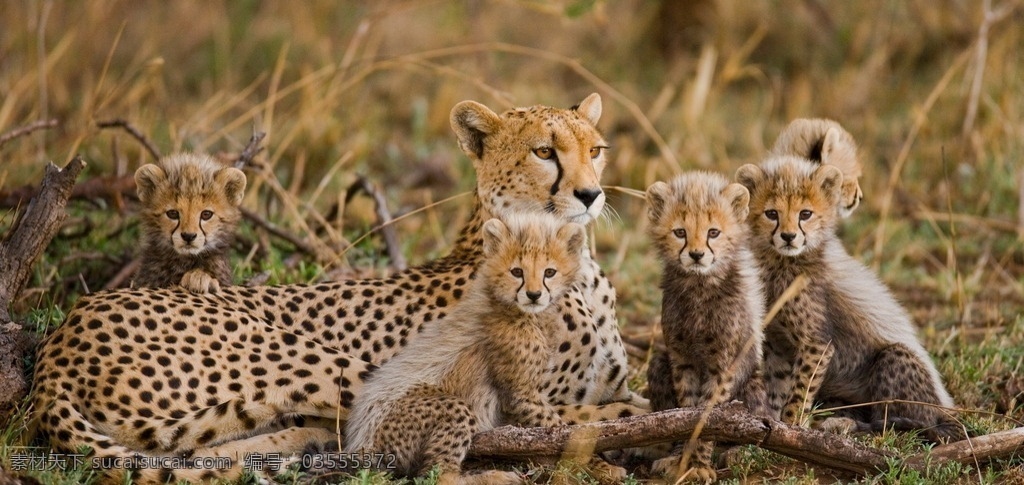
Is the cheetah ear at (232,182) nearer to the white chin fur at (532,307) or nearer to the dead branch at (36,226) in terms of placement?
the dead branch at (36,226)

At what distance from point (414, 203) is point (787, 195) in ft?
14.0

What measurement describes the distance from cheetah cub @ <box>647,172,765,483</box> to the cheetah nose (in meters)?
0.25

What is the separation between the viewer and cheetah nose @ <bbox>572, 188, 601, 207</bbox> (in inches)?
182

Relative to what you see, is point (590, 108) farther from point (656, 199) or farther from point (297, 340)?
point (297, 340)

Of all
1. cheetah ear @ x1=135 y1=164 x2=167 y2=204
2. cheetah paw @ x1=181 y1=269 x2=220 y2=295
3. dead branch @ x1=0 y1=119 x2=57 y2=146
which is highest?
dead branch @ x1=0 y1=119 x2=57 y2=146

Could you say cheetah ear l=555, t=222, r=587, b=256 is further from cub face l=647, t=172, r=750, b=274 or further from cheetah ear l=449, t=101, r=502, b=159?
cheetah ear l=449, t=101, r=502, b=159

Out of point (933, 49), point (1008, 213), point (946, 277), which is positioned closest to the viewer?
point (946, 277)

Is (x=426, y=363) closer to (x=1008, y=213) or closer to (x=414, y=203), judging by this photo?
(x=414, y=203)

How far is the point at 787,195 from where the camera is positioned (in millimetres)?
4582

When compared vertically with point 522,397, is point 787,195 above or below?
above

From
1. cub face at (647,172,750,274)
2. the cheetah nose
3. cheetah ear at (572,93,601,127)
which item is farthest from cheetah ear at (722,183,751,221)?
cheetah ear at (572,93,601,127)

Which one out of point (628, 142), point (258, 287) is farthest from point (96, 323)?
→ point (628, 142)

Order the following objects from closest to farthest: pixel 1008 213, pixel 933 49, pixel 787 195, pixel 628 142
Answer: pixel 787 195 → pixel 1008 213 → pixel 628 142 → pixel 933 49

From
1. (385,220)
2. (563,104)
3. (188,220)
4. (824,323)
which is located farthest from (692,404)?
(563,104)
